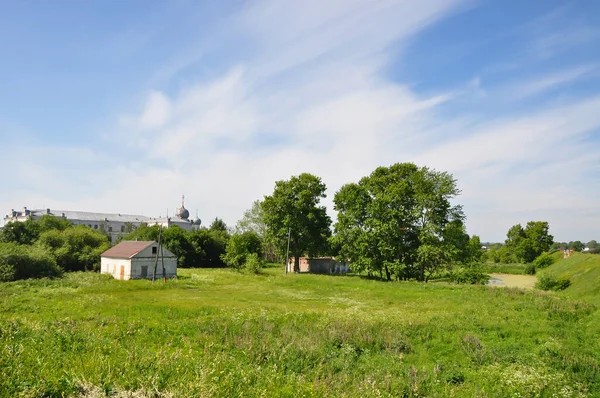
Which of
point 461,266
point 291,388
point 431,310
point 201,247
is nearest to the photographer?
point 291,388

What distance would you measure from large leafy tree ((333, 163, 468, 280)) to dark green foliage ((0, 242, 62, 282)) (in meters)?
37.1

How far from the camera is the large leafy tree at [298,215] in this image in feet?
200

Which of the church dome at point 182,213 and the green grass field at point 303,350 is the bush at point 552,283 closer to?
the green grass field at point 303,350

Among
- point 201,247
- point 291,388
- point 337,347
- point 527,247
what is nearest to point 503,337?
point 337,347

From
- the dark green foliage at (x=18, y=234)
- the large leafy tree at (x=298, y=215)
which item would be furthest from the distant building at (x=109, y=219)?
the large leafy tree at (x=298, y=215)

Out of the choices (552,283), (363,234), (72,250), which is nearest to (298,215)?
(363,234)

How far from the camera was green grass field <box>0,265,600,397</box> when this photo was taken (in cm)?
788

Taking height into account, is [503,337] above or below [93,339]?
below

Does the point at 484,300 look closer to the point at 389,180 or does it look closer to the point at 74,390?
the point at 389,180

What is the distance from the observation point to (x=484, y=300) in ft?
98.7

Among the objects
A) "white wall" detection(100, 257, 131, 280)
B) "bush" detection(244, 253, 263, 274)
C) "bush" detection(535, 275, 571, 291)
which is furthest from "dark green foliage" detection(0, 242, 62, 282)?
"bush" detection(535, 275, 571, 291)

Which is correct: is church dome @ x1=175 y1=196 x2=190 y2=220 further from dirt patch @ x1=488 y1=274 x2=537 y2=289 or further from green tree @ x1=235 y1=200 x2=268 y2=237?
dirt patch @ x1=488 y1=274 x2=537 y2=289

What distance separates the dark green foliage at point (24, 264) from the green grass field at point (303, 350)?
1799 centimetres

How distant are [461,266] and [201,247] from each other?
51230 millimetres
